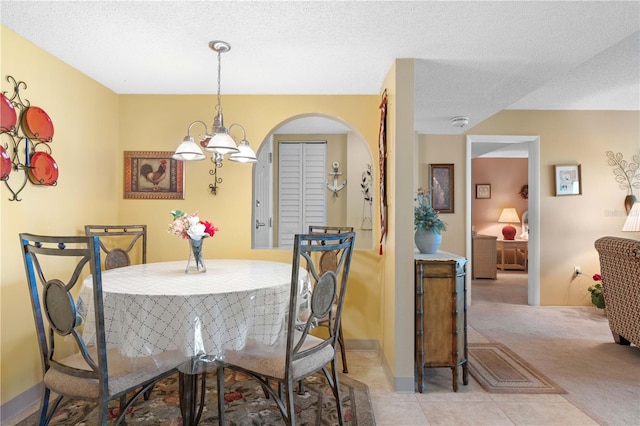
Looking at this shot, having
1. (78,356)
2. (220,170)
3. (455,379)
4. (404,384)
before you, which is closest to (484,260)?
(455,379)

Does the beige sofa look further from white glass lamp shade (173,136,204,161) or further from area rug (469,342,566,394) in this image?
white glass lamp shade (173,136,204,161)

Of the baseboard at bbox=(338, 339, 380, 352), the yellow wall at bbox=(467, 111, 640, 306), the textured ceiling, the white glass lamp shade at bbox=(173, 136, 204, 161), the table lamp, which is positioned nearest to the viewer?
the textured ceiling

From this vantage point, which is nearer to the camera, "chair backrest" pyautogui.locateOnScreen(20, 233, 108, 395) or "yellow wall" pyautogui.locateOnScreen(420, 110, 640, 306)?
"chair backrest" pyautogui.locateOnScreen(20, 233, 108, 395)

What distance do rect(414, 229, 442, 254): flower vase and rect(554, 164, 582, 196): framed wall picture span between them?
2866 mm

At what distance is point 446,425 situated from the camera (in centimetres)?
198

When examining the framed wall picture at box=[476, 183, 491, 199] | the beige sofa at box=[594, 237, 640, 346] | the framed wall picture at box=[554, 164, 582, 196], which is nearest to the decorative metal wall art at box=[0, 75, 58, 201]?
the beige sofa at box=[594, 237, 640, 346]

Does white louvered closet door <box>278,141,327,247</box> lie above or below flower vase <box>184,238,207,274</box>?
above

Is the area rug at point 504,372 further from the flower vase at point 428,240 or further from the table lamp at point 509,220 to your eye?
the table lamp at point 509,220

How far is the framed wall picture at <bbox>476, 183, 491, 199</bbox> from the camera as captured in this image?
25.5 ft

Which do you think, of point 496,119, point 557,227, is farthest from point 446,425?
point 496,119

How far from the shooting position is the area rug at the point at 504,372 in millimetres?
2395

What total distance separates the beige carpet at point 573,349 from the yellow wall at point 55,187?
3.41 metres

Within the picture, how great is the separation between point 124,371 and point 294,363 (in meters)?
0.70

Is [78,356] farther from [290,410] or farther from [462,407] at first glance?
[462,407]
